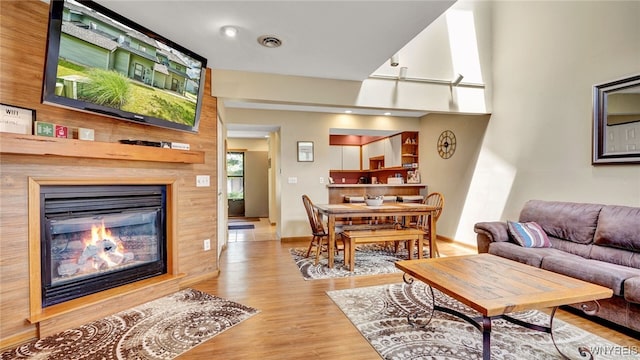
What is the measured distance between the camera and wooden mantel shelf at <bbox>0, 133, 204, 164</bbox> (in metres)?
1.82

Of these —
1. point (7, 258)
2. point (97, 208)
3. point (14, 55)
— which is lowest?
point (7, 258)

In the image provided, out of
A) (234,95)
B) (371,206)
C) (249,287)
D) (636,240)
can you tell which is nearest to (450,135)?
(371,206)

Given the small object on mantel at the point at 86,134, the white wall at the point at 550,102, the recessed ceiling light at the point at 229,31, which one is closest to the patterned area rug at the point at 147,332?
the small object on mantel at the point at 86,134

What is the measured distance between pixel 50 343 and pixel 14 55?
196cm

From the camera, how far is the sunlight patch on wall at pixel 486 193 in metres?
4.19

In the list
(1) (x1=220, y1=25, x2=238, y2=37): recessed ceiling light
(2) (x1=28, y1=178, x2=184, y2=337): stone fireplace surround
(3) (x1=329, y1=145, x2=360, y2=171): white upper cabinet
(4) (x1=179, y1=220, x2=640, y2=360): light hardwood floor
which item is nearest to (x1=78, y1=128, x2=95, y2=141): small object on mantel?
(2) (x1=28, y1=178, x2=184, y2=337): stone fireplace surround

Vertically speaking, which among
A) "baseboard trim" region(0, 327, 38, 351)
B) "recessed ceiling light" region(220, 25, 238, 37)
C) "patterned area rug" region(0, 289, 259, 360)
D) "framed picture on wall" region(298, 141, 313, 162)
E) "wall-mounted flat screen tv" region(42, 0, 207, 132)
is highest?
"recessed ceiling light" region(220, 25, 238, 37)

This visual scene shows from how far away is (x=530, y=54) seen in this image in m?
3.80

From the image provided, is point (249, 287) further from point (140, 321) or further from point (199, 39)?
point (199, 39)

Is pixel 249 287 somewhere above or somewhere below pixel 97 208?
below

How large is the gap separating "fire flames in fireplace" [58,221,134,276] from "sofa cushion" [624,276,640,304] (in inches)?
155

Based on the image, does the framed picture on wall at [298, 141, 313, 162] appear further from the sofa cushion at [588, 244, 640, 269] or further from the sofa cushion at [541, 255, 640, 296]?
the sofa cushion at [588, 244, 640, 269]

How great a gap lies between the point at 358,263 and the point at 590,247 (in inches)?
94.2

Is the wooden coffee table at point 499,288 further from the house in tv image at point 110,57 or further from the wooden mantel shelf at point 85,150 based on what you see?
the house in tv image at point 110,57
